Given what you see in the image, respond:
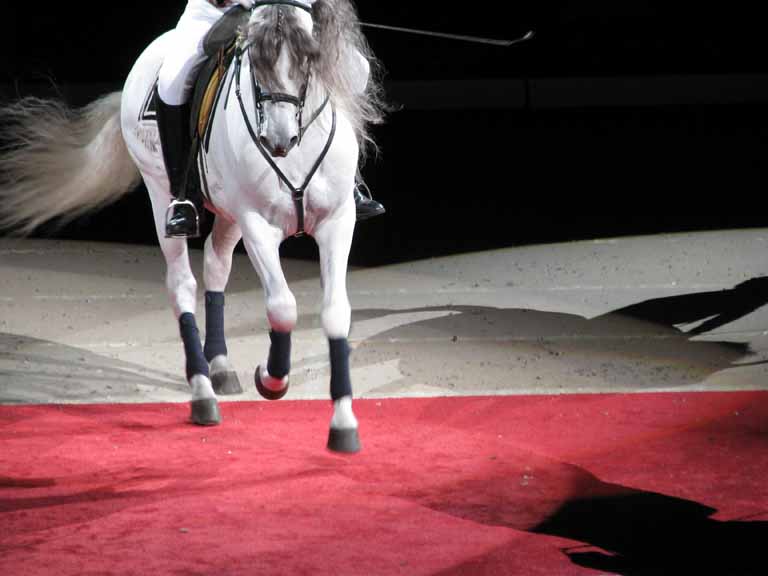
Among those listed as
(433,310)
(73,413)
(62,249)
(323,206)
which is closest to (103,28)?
(62,249)

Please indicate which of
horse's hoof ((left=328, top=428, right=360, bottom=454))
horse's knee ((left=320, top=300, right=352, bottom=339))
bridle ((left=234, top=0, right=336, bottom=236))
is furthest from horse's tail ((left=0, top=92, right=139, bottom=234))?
horse's hoof ((left=328, top=428, right=360, bottom=454))

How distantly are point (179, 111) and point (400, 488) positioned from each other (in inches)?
70.8

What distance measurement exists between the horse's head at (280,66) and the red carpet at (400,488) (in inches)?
46.2

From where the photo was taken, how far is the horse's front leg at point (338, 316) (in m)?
4.57

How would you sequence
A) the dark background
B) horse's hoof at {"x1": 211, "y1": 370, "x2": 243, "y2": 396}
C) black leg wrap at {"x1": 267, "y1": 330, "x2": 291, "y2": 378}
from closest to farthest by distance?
black leg wrap at {"x1": 267, "y1": 330, "x2": 291, "y2": 378}
horse's hoof at {"x1": 211, "y1": 370, "x2": 243, "y2": 396}
the dark background

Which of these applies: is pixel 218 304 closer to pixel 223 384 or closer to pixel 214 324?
pixel 214 324

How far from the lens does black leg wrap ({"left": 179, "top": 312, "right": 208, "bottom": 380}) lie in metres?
5.38

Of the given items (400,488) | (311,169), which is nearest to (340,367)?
(400,488)

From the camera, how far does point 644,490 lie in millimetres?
4262

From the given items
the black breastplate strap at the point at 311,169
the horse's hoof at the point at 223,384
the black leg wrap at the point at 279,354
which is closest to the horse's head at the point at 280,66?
the black breastplate strap at the point at 311,169

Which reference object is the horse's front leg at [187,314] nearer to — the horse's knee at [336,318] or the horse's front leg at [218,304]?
the horse's front leg at [218,304]

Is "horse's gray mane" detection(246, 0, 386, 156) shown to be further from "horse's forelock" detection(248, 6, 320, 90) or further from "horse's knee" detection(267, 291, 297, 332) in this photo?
"horse's knee" detection(267, 291, 297, 332)

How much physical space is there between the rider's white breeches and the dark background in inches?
220

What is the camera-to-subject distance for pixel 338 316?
15.2 feet
